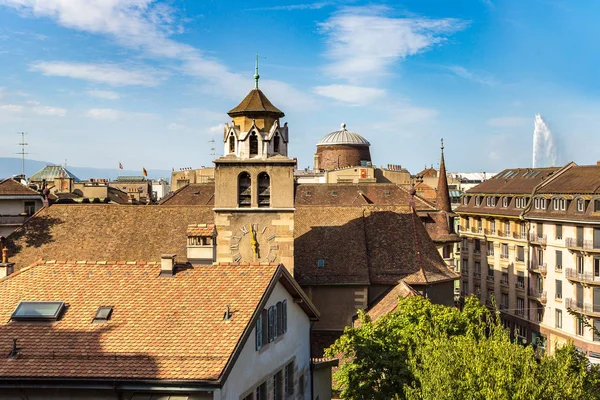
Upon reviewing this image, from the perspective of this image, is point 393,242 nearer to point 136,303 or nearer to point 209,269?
point 209,269

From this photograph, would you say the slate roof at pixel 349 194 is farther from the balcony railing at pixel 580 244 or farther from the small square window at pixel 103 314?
the small square window at pixel 103 314

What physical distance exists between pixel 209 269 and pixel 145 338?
4.04 m

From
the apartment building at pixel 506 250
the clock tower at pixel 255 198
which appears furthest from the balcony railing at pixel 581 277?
the clock tower at pixel 255 198

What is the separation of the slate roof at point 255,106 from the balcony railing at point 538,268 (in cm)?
3455

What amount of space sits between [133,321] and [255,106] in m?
18.1

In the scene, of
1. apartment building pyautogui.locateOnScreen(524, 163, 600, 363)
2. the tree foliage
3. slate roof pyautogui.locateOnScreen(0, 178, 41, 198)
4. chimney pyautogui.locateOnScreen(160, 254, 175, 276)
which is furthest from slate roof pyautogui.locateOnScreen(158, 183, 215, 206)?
chimney pyautogui.locateOnScreen(160, 254, 175, 276)

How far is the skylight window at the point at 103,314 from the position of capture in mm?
17344

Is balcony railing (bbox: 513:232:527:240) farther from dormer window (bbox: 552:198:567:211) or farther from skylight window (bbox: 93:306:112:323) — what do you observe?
skylight window (bbox: 93:306:112:323)

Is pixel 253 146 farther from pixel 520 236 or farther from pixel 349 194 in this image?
pixel 520 236

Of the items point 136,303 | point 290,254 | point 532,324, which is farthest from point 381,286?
point 532,324

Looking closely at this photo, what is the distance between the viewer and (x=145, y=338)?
16.4 meters

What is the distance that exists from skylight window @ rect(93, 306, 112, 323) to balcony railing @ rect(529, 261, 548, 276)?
47770mm

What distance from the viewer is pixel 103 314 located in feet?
57.5

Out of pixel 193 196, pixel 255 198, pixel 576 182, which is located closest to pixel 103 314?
pixel 255 198
